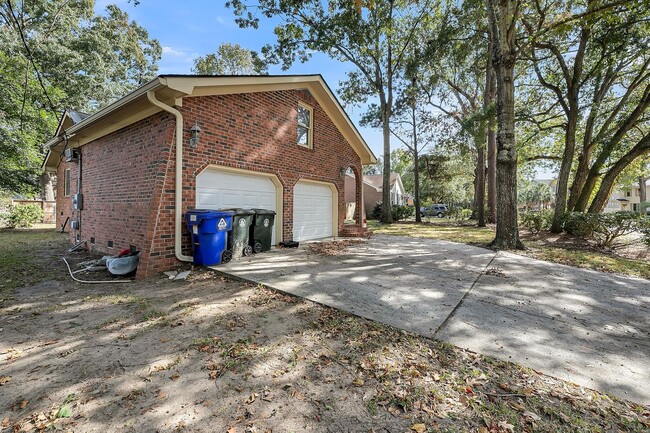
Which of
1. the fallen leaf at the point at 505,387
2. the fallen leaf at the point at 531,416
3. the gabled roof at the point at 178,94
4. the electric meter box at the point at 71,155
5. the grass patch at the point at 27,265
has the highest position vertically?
the gabled roof at the point at 178,94

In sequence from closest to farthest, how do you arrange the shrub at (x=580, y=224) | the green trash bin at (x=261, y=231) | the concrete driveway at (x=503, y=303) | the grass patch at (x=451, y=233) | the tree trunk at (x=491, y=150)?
the concrete driveway at (x=503, y=303)
the green trash bin at (x=261, y=231)
the shrub at (x=580, y=224)
the grass patch at (x=451, y=233)
the tree trunk at (x=491, y=150)

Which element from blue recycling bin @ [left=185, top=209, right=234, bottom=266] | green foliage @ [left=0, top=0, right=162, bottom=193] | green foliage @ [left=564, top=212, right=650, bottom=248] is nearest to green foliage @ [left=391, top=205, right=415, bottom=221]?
green foliage @ [left=564, top=212, right=650, bottom=248]

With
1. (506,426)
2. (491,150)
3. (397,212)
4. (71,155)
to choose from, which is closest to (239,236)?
(506,426)

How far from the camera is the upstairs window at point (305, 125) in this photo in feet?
29.7

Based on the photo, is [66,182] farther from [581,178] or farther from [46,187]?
[581,178]

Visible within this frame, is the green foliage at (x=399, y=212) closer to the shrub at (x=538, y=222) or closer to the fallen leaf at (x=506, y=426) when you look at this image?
the shrub at (x=538, y=222)

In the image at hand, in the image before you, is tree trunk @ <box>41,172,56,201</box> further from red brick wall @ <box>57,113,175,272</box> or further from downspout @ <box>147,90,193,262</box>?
downspout @ <box>147,90,193,262</box>

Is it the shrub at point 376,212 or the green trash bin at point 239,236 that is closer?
the green trash bin at point 239,236

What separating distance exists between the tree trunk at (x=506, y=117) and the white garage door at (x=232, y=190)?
6740 millimetres

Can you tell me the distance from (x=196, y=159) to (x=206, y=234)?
1611mm

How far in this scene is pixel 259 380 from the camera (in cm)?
223

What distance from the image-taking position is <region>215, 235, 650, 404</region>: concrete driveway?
8.59 ft

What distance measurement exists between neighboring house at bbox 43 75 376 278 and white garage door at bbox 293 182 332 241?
0.11ft

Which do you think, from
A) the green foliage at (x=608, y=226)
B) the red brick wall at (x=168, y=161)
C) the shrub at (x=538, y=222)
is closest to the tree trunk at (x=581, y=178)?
the shrub at (x=538, y=222)
